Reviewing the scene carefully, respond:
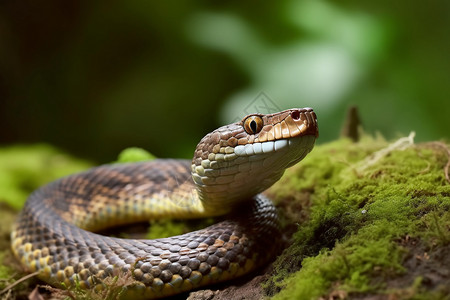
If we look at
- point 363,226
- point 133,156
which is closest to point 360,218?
point 363,226

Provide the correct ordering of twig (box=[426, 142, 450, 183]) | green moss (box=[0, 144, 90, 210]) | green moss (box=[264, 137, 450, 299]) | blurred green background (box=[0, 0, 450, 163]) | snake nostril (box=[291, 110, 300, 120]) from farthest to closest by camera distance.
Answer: blurred green background (box=[0, 0, 450, 163]) < green moss (box=[0, 144, 90, 210]) < twig (box=[426, 142, 450, 183]) < snake nostril (box=[291, 110, 300, 120]) < green moss (box=[264, 137, 450, 299])

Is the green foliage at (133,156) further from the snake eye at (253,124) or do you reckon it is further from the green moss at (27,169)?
the snake eye at (253,124)

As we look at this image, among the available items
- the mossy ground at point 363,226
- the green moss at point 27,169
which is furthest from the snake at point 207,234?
the green moss at point 27,169

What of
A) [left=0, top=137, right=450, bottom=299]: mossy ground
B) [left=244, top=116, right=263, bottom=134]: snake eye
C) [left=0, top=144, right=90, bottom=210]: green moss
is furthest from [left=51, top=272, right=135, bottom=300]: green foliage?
[left=0, top=144, right=90, bottom=210]: green moss

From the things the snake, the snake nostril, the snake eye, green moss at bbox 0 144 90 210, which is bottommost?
green moss at bbox 0 144 90 210

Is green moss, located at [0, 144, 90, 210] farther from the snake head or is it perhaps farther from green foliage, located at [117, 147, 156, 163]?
the snake head

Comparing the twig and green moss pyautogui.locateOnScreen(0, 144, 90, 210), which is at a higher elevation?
the twig

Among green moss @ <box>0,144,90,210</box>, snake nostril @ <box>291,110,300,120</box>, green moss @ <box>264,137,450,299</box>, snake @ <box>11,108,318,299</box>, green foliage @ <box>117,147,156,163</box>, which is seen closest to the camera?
green moss @ <box>264,137,450,299</box>
